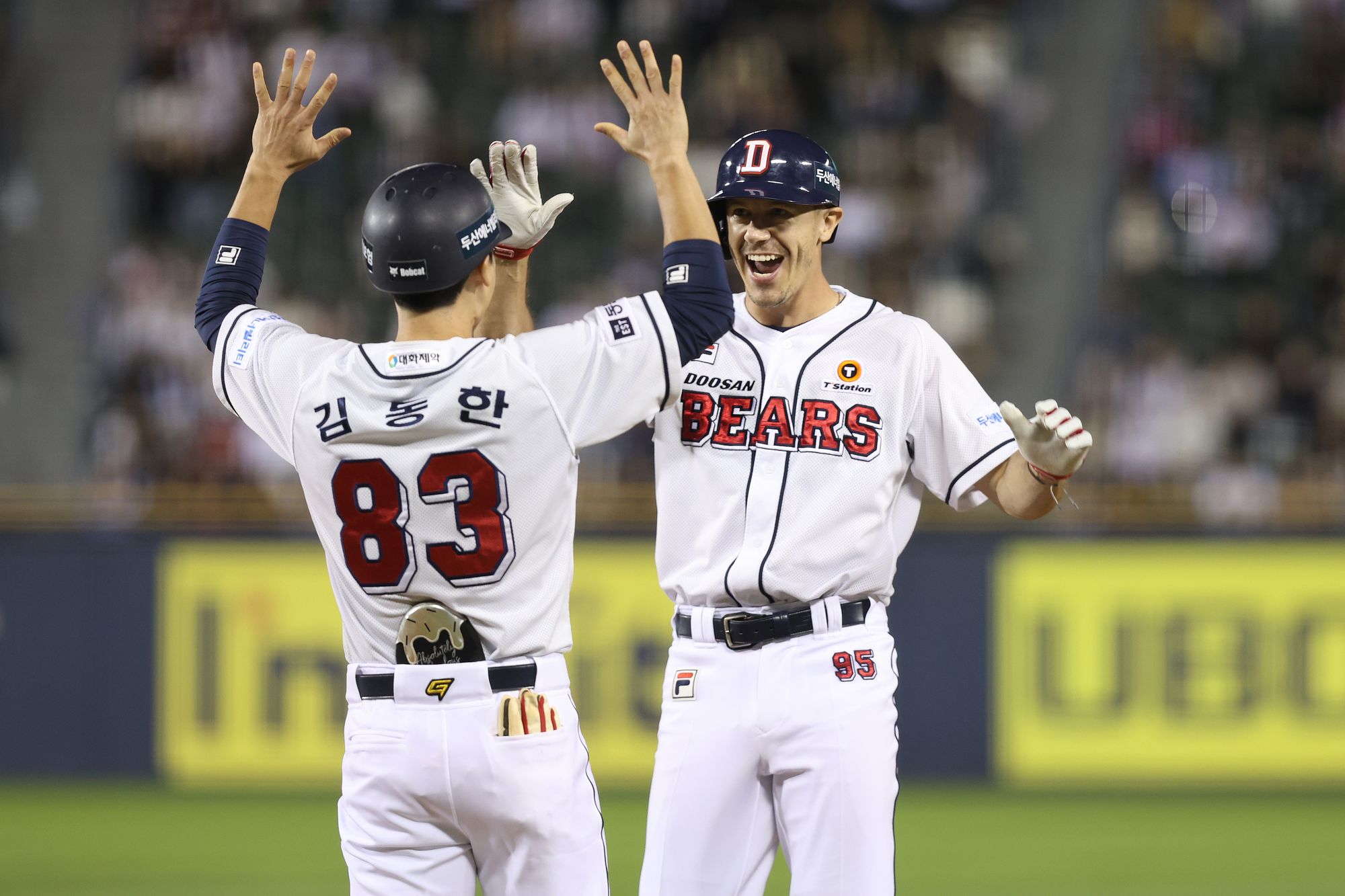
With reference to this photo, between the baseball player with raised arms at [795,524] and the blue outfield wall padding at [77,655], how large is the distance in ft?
21.4

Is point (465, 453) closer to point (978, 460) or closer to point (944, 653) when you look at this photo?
point (978, 460)

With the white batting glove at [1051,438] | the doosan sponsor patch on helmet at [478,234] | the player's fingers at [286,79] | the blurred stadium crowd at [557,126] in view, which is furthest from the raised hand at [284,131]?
the blurred stadium crowd at [557,126]

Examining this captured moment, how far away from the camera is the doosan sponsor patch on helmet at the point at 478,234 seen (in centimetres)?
369

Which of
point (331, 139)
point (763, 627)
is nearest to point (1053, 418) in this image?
point (763, 627)

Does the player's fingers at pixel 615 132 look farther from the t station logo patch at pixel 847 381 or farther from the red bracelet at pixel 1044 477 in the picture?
the red bracelet at pixel 1044 477

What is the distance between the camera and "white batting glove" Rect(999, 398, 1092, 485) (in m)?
4.05

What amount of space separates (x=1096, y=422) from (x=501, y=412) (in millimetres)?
9436

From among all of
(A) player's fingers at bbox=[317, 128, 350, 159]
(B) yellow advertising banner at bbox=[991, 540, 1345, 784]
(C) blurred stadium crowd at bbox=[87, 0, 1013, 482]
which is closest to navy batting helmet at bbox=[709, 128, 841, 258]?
(A) player's fingers at bbox=[317, 128, 350, 159]

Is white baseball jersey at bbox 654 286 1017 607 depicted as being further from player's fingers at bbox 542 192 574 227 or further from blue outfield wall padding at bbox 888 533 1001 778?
blue outfield wall padding at bbox 888 533 1001 778

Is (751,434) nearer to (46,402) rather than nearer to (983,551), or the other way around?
(983,551)

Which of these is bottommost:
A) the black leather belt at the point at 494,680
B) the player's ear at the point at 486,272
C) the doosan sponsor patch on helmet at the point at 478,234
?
the black leather belt at the point at 494,680

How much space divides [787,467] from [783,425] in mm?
120

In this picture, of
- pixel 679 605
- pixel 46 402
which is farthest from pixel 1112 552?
pixel 46 402

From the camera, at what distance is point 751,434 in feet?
14.8
